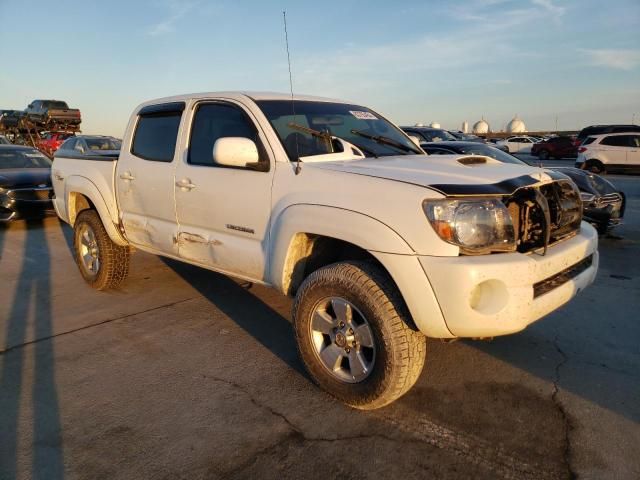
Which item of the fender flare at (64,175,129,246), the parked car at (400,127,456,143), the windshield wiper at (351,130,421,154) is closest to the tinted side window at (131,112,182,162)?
the fender flare at (64,175,129,246)

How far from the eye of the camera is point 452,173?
2590mm

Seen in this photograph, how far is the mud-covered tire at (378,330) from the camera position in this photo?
245 centimetres

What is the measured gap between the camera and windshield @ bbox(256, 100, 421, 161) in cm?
318

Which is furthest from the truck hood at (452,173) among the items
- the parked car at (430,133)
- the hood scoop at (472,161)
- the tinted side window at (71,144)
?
the tinted side window at (71,144)

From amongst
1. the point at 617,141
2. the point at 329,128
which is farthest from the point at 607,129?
the point at 329,128

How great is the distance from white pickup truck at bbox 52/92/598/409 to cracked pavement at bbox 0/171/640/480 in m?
0.33

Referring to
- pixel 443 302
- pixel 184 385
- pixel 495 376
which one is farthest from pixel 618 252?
pixel 184 385

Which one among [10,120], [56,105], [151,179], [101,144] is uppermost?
[56,105]

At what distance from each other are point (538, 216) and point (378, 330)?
108 centimetres

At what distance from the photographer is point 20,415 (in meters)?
2.65

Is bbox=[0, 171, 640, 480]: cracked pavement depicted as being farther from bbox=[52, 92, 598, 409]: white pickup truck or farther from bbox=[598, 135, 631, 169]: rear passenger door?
bbox=[598, 135, 631, 169]: rear passenger door

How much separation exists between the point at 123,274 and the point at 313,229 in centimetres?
298

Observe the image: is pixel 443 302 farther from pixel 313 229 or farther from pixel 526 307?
pixel 313 229

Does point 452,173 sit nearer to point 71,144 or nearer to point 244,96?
point 244,96
